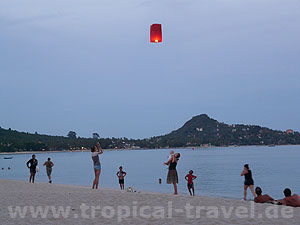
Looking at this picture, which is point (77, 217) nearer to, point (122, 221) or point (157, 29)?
point (122, 221)

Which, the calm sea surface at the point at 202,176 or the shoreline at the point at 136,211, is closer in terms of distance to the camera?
the shoreline at the point at 136,211

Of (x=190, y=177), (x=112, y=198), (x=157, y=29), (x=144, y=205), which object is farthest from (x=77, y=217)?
(x=190, y=177)

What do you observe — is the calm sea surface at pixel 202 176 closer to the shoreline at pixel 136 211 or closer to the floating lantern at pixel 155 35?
the shoreline at pixel 136 211

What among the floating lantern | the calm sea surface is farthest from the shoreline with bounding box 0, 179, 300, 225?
the calm sea surface

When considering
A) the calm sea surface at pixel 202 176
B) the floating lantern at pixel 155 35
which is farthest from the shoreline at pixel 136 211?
the calm sea surface at pixel 202 176

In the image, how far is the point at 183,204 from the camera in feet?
36.2

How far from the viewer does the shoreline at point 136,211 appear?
8.88m

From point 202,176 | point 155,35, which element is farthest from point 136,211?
point 202,176

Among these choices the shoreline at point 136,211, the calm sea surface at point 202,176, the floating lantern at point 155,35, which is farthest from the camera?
the calm sea surface at point 202,176

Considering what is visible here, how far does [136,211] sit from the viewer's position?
392 inches

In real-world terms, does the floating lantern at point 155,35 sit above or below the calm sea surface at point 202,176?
above

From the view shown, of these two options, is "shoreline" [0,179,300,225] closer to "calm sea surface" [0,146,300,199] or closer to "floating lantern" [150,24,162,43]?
"floating lantern" [150,24,162,43]

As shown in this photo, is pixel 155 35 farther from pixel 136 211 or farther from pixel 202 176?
pixel 202 176

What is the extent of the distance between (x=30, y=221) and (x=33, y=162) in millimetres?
12457
